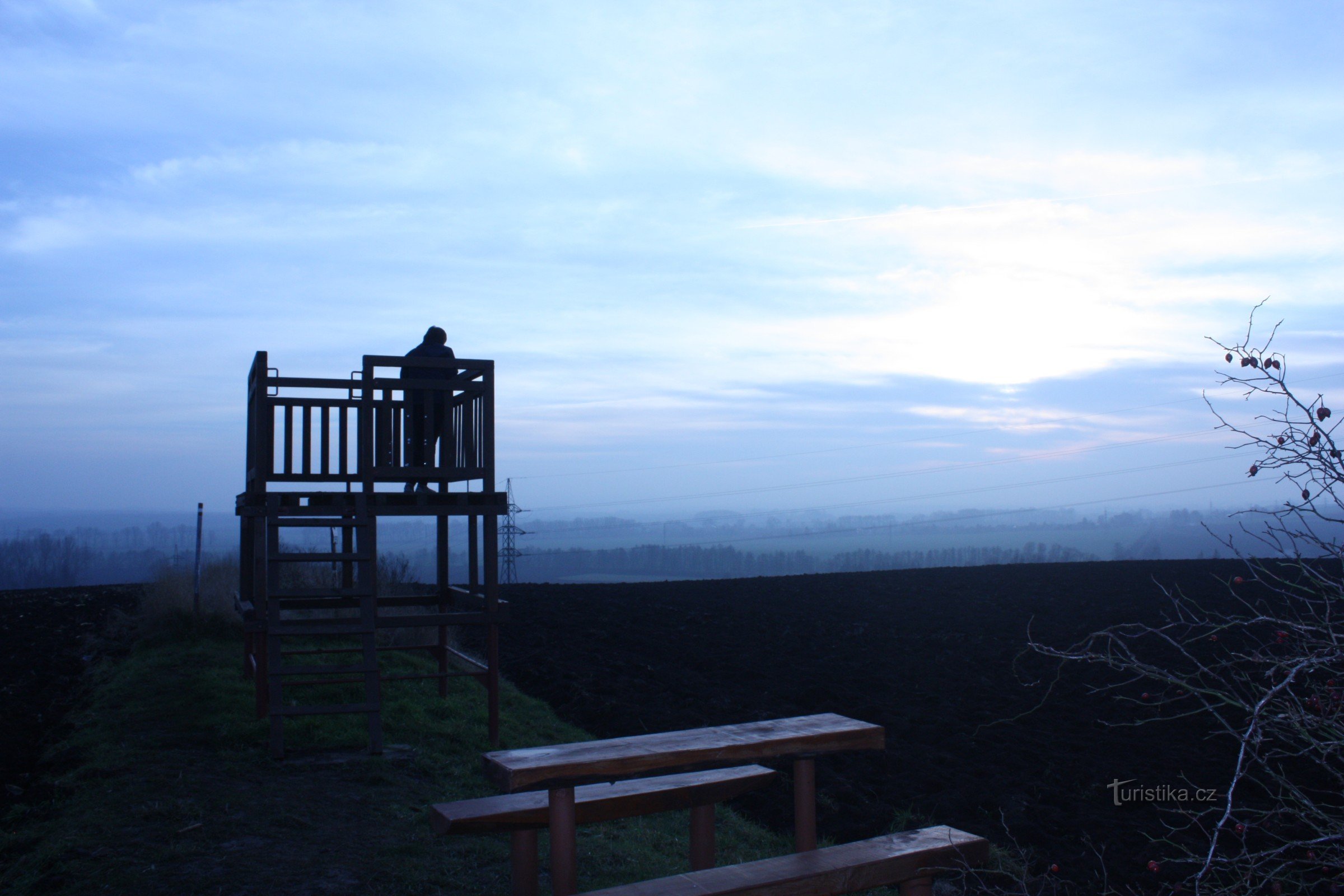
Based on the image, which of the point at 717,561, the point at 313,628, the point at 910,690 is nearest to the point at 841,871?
the point at 313,628

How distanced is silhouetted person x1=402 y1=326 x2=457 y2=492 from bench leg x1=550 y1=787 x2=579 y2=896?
188 inches

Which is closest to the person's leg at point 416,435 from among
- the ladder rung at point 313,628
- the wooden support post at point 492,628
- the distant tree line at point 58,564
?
the wooden support post at point 492,628

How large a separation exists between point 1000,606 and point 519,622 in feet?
26.8

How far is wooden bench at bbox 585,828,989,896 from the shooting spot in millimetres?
3295

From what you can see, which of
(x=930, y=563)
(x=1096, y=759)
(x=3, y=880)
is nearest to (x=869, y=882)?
(x=3, y=880)

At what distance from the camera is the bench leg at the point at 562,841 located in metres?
3.74

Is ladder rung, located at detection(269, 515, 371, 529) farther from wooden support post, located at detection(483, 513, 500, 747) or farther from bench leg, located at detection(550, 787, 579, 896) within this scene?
bench leg, located at detection(550, 787, 579, 896)

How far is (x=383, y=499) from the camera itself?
8.01m

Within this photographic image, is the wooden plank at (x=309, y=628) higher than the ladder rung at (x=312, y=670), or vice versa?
the wooden plank at (x=309, y=628)

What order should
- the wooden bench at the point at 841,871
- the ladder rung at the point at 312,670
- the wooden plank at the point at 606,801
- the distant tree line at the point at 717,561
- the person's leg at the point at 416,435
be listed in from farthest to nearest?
the distant tree line at the point at 717,561, the person's leg at the point at 416,435, the ladder rung at the point at 312,670, the wooden plank at the point at 606,801, the wooden bench at the point at 841,871

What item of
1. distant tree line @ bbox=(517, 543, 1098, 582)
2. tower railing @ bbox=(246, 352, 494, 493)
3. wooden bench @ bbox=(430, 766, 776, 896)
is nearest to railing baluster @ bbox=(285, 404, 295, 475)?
tower railing @ bbox=(246, 352, 494, 493)

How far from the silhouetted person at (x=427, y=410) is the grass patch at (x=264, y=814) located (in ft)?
7.03

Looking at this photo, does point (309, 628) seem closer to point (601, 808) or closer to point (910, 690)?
point (601, 808)

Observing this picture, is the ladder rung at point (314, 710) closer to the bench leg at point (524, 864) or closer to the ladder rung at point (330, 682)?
the ladder rung at point (330, 682)
